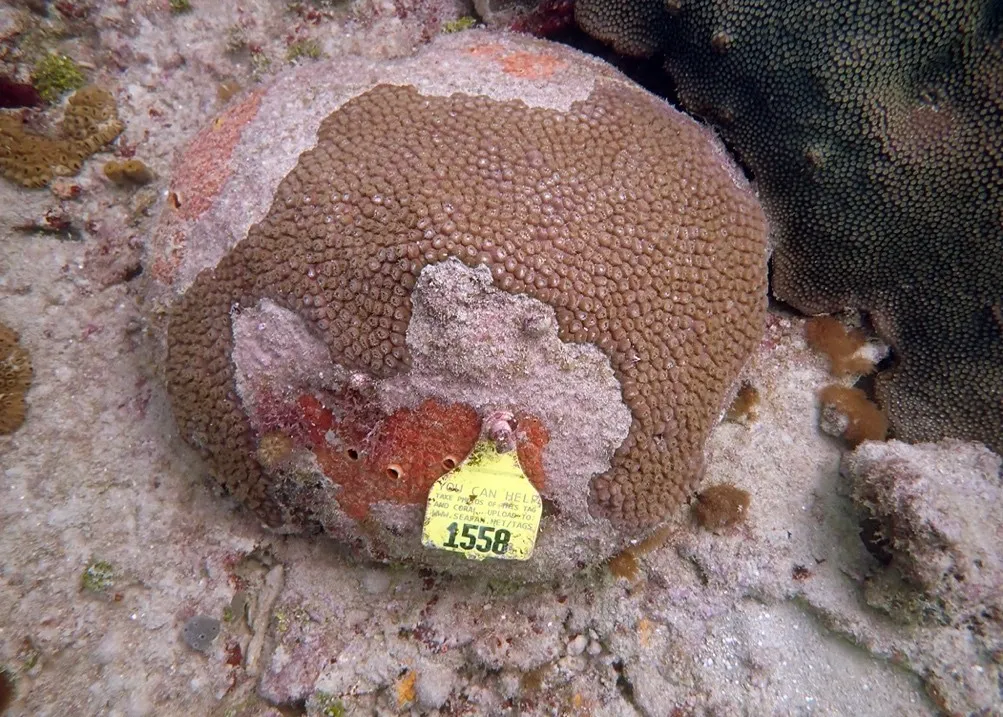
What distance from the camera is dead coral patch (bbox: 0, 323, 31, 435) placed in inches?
136

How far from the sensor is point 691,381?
2.93 meters

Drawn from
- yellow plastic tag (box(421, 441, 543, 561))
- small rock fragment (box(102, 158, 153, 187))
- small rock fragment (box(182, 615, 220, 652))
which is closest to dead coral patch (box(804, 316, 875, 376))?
yellow plastic tag (box(421, 441, 543, 561))

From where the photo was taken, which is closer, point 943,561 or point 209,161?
point 943,561

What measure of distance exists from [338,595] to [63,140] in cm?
369

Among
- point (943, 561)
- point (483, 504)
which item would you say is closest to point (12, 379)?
point (483, 504)

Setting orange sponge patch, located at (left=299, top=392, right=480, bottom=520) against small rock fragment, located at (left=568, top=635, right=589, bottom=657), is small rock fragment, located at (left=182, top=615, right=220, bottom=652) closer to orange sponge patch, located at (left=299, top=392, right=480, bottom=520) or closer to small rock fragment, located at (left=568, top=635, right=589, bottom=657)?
orange sponge patch, located at (left=299, top=392, right=480, bottom=520)

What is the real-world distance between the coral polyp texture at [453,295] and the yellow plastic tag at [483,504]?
3.7 inches

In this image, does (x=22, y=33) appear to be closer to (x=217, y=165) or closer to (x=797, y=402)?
(x=217, y=165)

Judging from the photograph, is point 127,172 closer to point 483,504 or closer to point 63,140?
point 63,140

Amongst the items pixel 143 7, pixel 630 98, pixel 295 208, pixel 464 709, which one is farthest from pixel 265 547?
pixel 143 7

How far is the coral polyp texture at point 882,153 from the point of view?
9.59 ft

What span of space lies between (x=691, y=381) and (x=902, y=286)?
168 centimetres

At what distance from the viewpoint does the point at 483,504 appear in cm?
274

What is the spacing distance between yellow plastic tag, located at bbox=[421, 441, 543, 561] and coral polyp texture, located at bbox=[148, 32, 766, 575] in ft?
0.31
